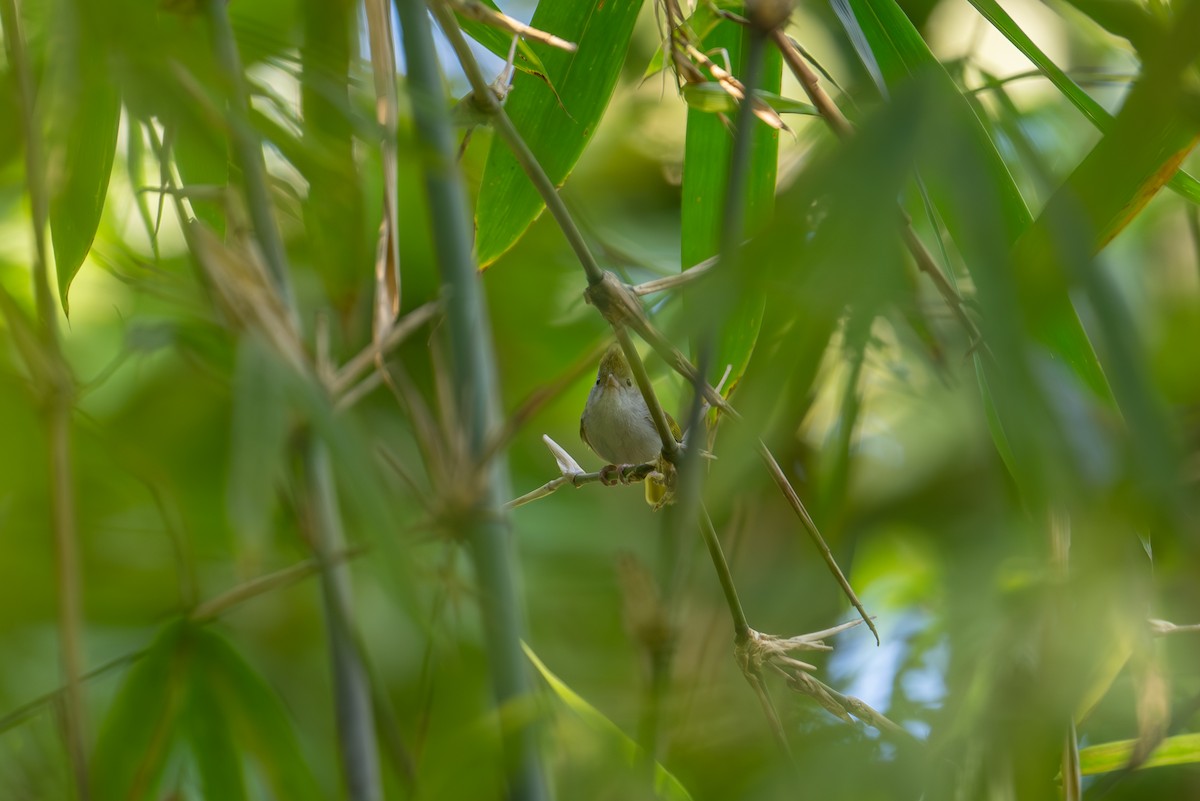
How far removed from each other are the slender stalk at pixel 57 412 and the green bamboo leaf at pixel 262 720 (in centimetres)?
23

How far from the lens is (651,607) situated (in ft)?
2.18

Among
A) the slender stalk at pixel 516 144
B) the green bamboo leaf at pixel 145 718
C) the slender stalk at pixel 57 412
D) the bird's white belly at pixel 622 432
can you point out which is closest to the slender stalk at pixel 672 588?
the slender stalk at pixel 516 144

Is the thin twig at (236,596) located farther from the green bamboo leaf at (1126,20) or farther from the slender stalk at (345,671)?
the green bamboo leaf at (1126,20)

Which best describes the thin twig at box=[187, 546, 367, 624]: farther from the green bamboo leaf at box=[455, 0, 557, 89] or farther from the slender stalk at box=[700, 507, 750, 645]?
the green bamboo leaf at box=[455, 0, 557, 89]

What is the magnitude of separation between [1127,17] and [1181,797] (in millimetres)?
1776

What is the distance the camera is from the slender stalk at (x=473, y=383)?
0.80 metres

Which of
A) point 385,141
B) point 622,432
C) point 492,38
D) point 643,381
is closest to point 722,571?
point 643,381

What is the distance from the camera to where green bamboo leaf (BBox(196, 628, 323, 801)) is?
1.05m

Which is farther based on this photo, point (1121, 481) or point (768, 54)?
point (768, 54)

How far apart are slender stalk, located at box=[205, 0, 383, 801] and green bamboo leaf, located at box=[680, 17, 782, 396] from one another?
43cm

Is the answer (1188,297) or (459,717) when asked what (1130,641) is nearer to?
(459,717)

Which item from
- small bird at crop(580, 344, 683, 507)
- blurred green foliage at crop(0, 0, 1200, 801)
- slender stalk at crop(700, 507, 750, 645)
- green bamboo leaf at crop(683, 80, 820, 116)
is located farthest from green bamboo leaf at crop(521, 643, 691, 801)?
small bird at crop(580, 344, 683, 507)

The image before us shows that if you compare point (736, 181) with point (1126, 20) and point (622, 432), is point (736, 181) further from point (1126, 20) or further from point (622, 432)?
point (622, 432)

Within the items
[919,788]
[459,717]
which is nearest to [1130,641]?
[919,788]
